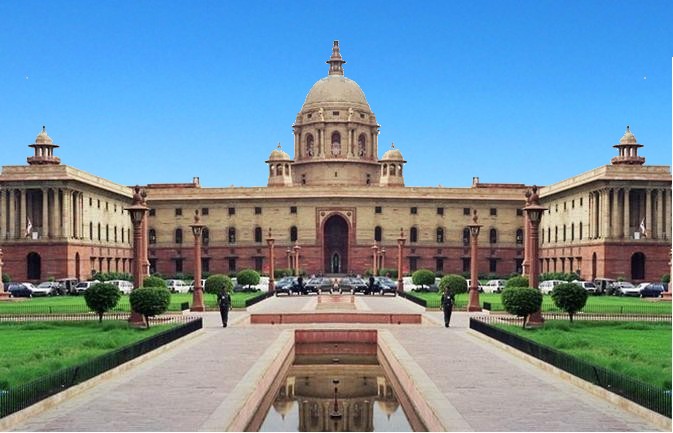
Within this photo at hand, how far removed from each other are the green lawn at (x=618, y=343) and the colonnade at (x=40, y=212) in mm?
47044

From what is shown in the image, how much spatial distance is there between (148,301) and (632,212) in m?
49.9

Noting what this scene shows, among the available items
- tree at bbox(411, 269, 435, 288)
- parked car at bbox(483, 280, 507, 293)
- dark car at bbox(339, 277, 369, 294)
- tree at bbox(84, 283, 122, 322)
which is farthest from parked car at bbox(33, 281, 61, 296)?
parked car at bbox(483, 280, 507, 293)

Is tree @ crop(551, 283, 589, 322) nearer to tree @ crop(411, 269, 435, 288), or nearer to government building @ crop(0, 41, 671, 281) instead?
tree @ crop(411, 269, 435, 288)

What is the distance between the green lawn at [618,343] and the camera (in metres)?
17.4

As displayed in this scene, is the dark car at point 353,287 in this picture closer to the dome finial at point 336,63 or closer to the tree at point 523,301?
the tree at point 523,301

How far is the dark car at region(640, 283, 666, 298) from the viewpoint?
168ft

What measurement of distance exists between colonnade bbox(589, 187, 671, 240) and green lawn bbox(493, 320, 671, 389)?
1550 inches

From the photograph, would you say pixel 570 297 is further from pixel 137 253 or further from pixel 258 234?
pixel 258 234

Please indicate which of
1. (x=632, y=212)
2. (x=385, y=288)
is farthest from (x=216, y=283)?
(x=632, y=212)

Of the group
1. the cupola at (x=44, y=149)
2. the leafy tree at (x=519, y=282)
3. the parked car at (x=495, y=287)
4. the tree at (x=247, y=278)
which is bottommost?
the parked car at (x=495, y=287)

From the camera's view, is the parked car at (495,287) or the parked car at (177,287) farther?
the parked car at (495,287)

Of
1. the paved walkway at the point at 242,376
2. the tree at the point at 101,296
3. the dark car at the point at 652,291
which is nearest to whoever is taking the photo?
Result: the paved walkway at the point at 242,376

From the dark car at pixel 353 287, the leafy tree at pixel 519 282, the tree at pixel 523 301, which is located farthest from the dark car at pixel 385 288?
the tree at pixel 523 301

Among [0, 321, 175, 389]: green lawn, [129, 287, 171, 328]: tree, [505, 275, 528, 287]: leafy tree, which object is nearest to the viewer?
[0, 321, 175, 389]: green lawn
